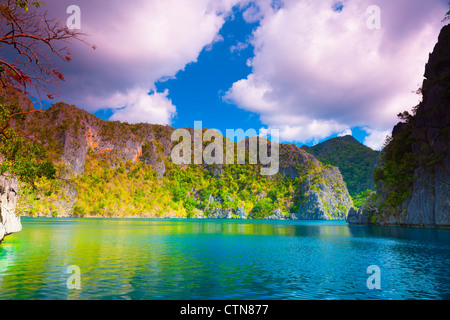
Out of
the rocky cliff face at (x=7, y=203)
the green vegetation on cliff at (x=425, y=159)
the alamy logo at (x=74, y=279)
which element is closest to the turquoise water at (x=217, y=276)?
the alamy logo at (x=74, y=279)

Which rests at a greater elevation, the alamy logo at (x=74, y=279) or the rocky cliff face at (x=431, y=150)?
the rocky cliff face at (x=431, y=150)

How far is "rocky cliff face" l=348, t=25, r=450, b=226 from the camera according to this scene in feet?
224

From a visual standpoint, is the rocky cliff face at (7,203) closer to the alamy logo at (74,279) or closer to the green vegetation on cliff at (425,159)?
the alamy logo at (74,279)

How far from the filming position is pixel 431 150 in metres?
72.0

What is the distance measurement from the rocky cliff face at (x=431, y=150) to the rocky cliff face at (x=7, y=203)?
7747 cm

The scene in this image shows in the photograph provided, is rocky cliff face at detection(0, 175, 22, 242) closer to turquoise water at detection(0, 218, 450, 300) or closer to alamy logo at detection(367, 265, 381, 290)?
turquoise water at detection(0, 218, 450, 300)

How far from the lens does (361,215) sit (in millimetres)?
105312

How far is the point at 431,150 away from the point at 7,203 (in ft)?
265

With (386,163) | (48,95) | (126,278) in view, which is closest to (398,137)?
(386,163)

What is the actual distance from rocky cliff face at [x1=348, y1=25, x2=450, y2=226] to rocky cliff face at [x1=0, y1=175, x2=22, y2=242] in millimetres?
77468

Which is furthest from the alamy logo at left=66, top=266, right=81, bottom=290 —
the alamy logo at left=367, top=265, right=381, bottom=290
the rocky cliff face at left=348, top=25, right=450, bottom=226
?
the rocky cliff face at left=348, top=25, right=450, bottom=226

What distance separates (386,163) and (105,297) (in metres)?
92.9

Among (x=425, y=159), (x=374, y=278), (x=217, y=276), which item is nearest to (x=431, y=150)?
(x=425, y=159)

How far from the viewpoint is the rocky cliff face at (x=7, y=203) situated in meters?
32.4
